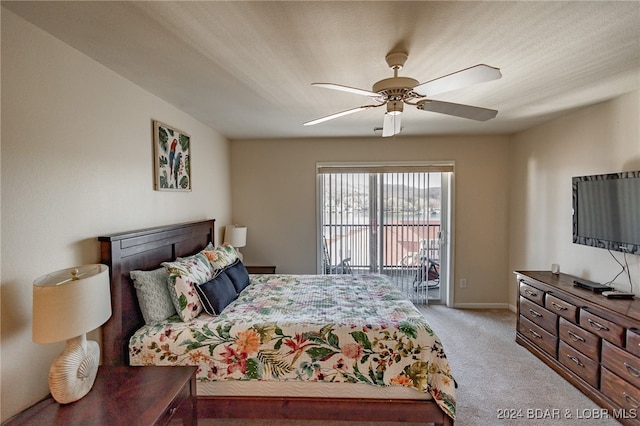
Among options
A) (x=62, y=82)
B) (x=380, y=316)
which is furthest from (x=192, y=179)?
(x=380, y=316)

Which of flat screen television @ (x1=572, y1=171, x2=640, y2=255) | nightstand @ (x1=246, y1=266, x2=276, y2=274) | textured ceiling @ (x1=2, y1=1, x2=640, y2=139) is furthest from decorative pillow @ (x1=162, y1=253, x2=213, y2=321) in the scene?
flat screen television @ (x1=572, y1=171, x2=640, y2=255)

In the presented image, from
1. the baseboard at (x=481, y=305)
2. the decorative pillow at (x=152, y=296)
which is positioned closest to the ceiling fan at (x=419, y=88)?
the decorative pillow at (x=152, y=296)

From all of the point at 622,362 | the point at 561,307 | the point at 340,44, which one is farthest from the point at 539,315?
the point at 340,44

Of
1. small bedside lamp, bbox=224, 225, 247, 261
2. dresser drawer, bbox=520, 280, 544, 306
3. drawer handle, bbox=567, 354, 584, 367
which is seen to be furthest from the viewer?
small bedside lamp, bbox=224, 225, 247, 261

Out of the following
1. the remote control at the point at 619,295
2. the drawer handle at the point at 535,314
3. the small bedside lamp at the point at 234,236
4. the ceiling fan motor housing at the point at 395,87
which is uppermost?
the ceiling fan motor housing at the point at 395,87

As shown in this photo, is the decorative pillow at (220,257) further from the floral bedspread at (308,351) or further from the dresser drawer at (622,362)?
the dresser drawer at (622,362)

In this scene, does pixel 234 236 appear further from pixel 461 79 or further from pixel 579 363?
pixel 579 363

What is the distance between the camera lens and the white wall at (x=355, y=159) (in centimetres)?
435

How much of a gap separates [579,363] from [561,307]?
44 cm

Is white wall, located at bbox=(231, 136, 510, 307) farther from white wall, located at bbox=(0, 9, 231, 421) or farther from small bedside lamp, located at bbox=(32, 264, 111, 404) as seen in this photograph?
small bedside lamp, located at bbox=(32, 264, 111, 404)

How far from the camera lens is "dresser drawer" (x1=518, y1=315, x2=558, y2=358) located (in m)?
2.78

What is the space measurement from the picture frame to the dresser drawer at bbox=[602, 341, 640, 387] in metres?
3.69

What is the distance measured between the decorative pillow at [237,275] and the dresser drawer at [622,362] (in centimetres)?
289

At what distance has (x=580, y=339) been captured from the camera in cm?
247
